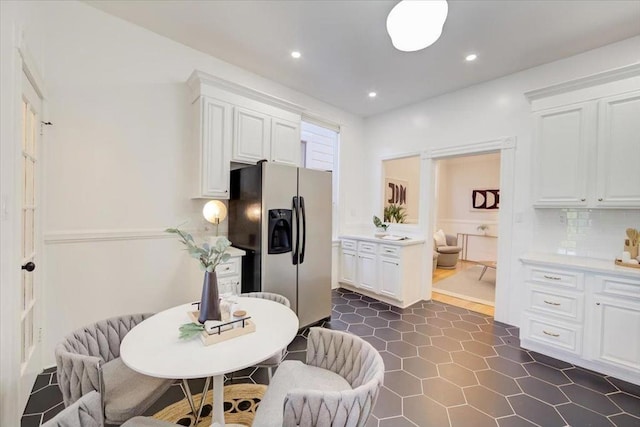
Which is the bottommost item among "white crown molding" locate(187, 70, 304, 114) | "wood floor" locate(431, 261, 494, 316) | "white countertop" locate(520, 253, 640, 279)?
"wood floor" locate(431, 261, 494, 316)

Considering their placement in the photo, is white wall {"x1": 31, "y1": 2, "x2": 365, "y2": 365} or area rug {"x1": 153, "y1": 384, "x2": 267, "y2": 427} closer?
area rug {"x1": 153, "y1": 384, "x2": 267, "y2": 427}

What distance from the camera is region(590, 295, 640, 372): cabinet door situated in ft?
7.14

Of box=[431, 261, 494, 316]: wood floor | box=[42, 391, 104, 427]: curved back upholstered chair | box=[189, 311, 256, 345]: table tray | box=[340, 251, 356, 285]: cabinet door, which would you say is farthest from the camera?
box=[340, 251, 356, 285]: cabinet door

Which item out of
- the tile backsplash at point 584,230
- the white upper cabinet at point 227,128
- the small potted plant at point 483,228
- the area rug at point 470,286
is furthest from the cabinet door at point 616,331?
the small potted plant at point 483,228

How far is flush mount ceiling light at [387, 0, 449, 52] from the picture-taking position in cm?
160

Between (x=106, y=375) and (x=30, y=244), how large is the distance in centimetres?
125

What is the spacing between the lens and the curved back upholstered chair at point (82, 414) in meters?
0.89

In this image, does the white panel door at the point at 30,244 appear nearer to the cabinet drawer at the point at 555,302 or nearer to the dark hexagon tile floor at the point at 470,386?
the dark hexagon tile floor at the point at 470,386

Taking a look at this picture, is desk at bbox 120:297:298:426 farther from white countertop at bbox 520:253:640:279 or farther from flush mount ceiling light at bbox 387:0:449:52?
white countertop at bbox 520:253:640:279

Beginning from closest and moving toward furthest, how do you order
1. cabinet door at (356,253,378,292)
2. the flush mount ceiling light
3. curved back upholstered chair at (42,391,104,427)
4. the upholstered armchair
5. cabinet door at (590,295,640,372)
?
curved back upholstered chair at (42,391,104,427) < the flush mount ceiling light < cabinet door at (590,295,640,372) < cabinet door at (356,253,378,292) < the upholstered armchair

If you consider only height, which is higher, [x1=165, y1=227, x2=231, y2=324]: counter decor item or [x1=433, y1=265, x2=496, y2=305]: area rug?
[x1=165, y1=227, x2=231, y2=324]: counter decor item

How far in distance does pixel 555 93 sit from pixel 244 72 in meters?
3.47

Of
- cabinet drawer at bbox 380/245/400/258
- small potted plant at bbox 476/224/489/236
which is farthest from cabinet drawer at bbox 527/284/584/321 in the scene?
small potted plant at bbox 476/224/489/236

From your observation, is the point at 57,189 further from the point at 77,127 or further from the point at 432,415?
the point at 432,415
